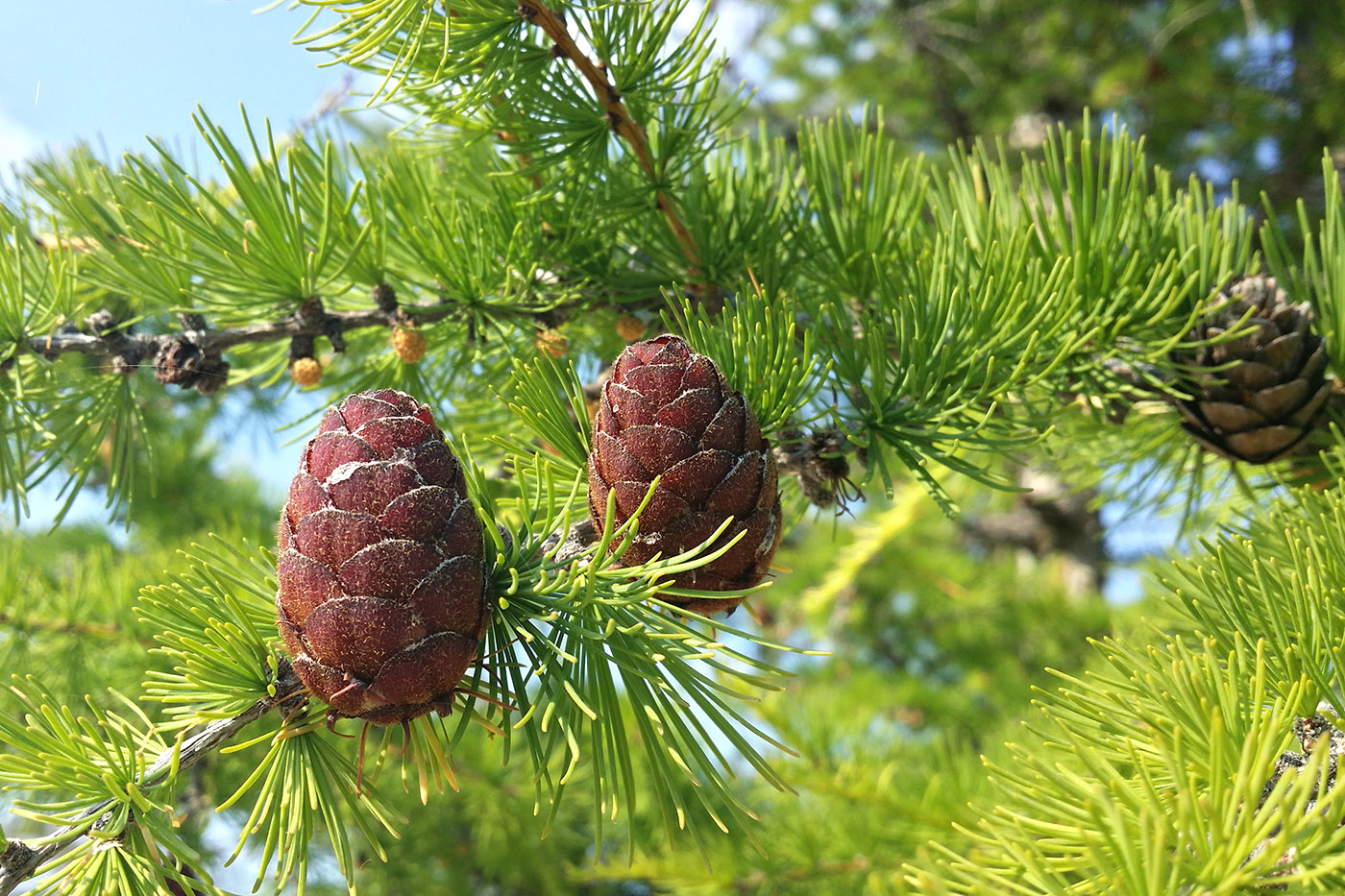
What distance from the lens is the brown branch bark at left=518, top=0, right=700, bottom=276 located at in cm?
54

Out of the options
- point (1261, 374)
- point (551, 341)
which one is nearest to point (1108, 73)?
point (1261, 374)

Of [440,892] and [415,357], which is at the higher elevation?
[415,357]

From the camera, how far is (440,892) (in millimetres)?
1674

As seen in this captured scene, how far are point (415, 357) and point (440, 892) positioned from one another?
4.62ft

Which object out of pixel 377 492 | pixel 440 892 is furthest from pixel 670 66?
pixel 440 892

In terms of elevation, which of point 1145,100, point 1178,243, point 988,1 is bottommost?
point 1178,243

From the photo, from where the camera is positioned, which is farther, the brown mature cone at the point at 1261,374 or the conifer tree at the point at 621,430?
the brown mature cone at the point at 1261,374

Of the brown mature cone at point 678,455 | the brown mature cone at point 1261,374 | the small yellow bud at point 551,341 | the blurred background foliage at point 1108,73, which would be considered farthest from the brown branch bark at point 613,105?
the blurred background foliage at point 1108,73

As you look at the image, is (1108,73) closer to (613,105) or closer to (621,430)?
(613,105)

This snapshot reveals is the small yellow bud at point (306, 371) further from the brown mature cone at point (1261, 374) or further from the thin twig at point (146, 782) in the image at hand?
the brown mature cone at point (1261, 374)

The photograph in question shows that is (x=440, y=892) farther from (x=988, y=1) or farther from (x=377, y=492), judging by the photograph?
(x=988, y=1)

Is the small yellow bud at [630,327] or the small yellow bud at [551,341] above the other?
the small yellow bud at [630,327]

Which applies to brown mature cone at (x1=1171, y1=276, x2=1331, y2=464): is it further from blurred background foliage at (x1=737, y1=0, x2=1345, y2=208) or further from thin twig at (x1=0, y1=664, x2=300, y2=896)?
blurred background foliage at (x1=737, y1=0, x2=1345, y2=208)

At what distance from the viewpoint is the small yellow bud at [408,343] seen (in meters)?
0.61
